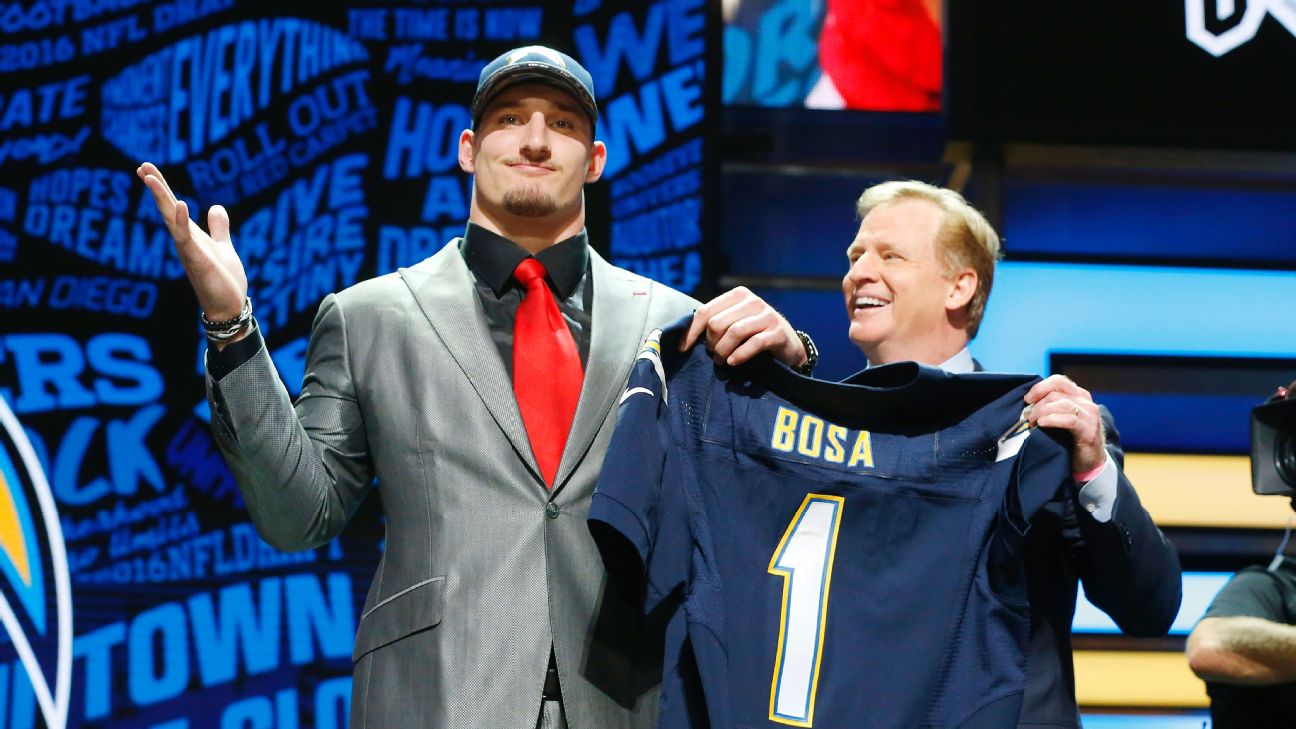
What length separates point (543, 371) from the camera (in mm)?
2244

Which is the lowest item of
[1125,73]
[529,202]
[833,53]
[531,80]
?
[529,202]

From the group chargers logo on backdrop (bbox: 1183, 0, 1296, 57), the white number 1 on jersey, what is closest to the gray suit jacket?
the white number 1 on jersey

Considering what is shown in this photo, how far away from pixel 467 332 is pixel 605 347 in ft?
0.74

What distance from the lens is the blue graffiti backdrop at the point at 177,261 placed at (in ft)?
13.2

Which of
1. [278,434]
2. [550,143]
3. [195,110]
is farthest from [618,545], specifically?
[195,110]

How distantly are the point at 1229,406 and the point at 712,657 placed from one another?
307cm

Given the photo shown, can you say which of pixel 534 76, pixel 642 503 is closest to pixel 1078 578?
pixel 642 503

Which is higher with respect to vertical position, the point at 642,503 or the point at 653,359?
the point at 653,359

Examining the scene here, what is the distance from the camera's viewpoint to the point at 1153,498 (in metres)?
4.47

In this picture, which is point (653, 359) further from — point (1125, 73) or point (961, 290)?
point (1125, 73)

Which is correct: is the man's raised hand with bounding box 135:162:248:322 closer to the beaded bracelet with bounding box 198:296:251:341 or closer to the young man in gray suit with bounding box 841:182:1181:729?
the beaded bracelet with bounding box 198:296:251:341

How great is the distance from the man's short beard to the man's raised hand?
0.47 metres

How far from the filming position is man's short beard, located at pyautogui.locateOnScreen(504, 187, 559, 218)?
2301 mm

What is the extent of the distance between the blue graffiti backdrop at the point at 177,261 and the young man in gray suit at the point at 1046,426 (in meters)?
1.76
